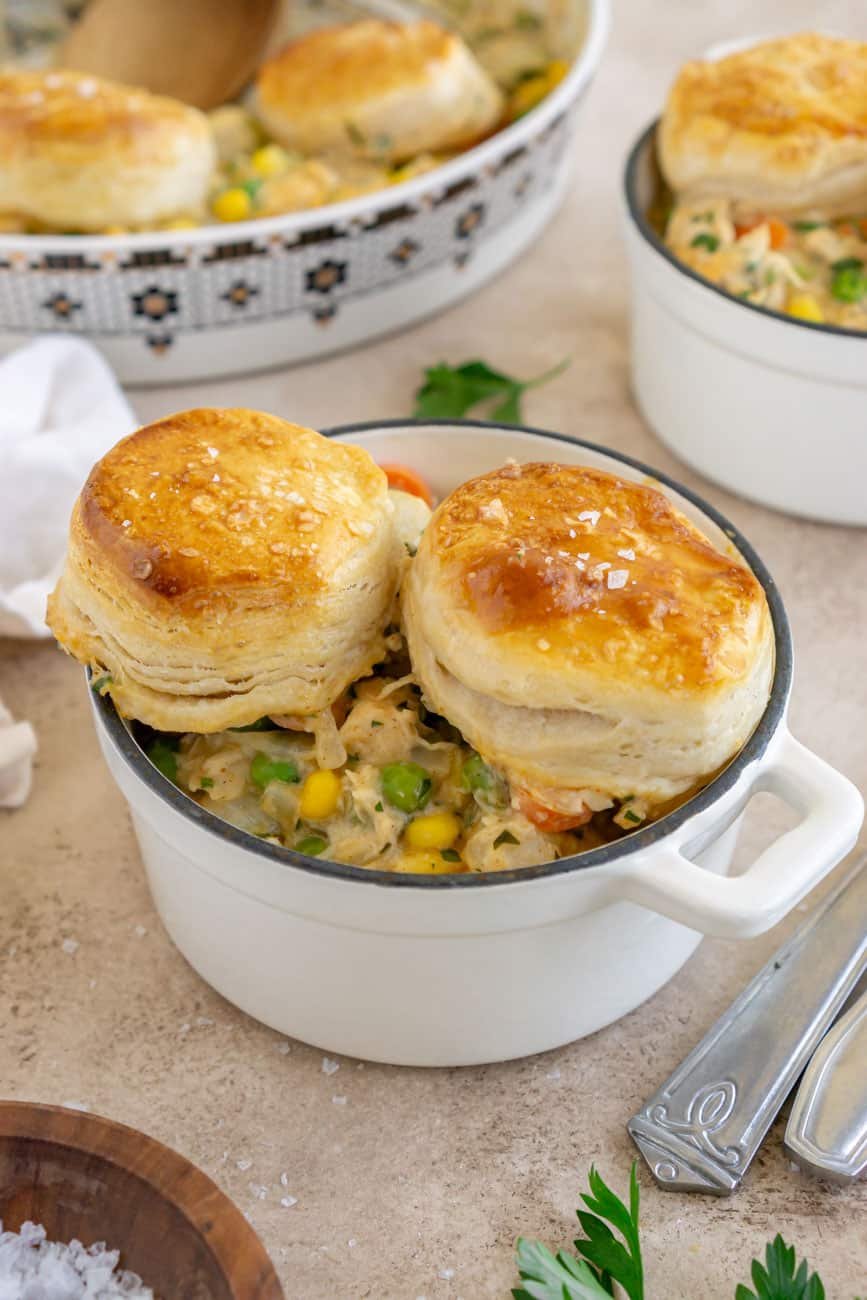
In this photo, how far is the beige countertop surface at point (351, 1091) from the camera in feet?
5.52

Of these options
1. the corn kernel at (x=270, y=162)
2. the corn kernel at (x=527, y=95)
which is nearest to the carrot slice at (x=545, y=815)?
the corn kernel at (x=270, y=162)

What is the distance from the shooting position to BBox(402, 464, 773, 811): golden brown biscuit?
158 cm

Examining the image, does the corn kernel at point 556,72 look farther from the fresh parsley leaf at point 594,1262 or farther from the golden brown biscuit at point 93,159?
the fresh parsley leaf at point 594,1262

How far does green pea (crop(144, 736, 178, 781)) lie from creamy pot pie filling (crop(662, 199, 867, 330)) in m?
1.36

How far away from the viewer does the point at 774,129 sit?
2.64 meters

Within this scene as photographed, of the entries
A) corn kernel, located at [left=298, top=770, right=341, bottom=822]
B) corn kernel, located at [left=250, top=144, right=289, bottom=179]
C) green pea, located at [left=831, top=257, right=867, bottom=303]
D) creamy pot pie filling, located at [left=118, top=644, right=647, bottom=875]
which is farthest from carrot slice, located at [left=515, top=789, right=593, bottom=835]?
corn kernel, located at [left=250, top=144, right=289, bottom=179]

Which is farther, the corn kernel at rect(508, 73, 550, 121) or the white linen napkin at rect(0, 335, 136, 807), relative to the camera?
the corn kernel at rect(508, 73, 550, 121)

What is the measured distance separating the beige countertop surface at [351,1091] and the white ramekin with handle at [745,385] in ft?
1.10

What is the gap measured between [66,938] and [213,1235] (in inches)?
28.1

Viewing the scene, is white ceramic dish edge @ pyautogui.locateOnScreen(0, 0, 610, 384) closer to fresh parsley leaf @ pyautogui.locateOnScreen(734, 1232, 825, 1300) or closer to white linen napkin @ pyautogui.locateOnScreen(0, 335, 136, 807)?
white linen napkin @ pyautogui.locateOnScreen(0, 335, 136, 807)

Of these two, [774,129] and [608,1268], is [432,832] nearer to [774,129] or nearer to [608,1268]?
[608,1268]

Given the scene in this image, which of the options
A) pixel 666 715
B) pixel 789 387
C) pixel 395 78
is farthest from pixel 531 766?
pixel 395 78

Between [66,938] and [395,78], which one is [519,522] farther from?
[395,78]

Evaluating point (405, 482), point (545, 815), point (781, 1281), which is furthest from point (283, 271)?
point (781, 1281)
